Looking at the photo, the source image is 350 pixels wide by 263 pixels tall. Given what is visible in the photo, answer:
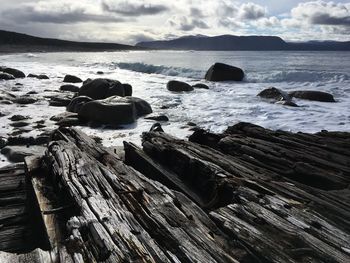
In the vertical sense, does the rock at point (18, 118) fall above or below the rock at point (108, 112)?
below

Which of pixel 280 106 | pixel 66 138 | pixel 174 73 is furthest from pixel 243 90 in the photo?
pixel 66 138

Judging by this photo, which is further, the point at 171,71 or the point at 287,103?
the point at 171,71

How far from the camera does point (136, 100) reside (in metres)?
12.0

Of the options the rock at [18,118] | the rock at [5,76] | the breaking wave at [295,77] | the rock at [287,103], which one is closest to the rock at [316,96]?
the rock at [287,103]

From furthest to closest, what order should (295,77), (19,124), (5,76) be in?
(295,77)
(5,76)
(19,124)

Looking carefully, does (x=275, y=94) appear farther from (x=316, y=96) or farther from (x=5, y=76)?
(x=5, y=76)

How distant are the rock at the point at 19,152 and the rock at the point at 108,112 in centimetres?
292

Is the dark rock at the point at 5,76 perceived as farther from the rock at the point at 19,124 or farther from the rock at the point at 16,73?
the rock at the point at 19,124

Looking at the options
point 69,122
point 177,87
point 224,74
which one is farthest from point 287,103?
point 224,74

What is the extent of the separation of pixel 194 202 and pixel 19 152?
14.7ft

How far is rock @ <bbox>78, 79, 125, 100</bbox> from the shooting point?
14.9 m

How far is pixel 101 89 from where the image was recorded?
15062 mm

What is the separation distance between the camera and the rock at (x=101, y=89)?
48.8ft

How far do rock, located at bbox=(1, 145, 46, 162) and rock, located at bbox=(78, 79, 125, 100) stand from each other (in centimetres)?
766
